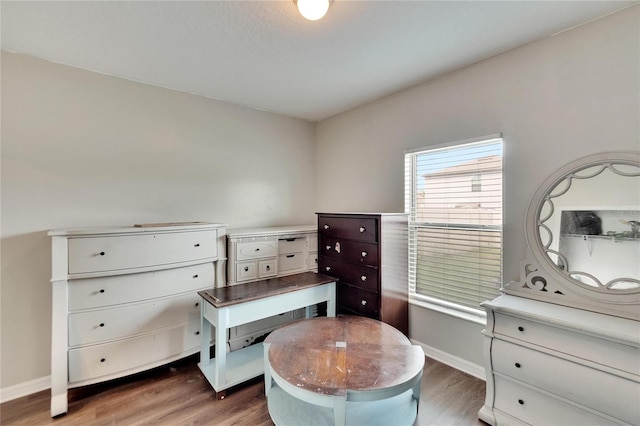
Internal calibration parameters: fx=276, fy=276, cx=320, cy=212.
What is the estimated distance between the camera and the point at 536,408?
156cm

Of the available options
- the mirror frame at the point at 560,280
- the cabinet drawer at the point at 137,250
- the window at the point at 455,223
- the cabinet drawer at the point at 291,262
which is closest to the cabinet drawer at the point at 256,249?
the cabinet drawer at the point at 291,262

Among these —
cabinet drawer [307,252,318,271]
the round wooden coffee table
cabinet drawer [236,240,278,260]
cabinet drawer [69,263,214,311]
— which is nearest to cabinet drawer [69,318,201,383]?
cabinet drawer [69,263,214,311]

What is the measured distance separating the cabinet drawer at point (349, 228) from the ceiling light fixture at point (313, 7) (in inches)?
59.4

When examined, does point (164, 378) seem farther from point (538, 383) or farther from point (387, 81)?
point (387, 81)

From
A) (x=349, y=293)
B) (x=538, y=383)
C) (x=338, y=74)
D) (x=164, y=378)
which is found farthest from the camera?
(x=349, y=293)

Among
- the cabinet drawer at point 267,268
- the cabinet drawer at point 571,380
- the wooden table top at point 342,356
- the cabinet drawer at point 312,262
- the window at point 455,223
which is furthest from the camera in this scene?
the cabinet drawer at point 312,262

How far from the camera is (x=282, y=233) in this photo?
278cm

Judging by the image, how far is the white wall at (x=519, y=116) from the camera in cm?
163

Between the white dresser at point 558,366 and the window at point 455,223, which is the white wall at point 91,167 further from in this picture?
the white dresser at point 558,366

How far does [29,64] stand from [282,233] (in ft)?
7.58

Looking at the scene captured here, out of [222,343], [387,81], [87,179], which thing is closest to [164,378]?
[222,343]

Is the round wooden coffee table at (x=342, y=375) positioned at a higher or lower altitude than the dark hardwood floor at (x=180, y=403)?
higher

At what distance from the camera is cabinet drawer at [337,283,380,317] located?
7.90ft

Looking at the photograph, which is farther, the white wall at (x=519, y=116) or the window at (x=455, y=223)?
the window at (x=455, y=223)
